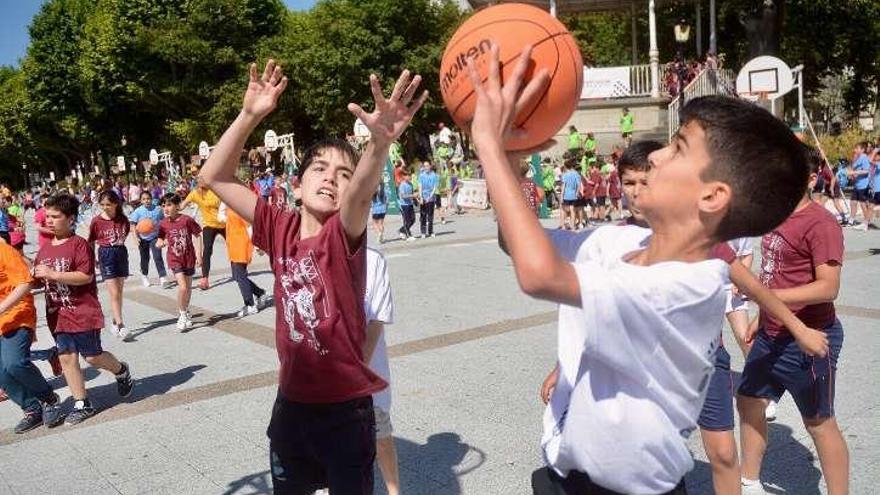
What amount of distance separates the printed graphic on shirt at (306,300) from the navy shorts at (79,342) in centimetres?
391

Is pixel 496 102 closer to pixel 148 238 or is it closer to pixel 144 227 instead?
pixel 144 227

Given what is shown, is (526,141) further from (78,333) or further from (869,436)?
(78,333)

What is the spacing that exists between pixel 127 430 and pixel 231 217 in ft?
15.5

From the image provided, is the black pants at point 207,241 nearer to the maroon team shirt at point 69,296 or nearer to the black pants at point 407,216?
the maroon team shirt at point 69,296

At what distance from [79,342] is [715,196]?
217 inches

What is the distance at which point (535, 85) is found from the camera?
1.80 meters

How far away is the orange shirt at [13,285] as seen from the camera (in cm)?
557

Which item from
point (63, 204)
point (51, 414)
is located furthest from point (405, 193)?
point (51, 414)

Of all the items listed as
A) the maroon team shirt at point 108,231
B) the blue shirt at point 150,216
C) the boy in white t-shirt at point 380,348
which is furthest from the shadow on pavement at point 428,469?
the blue shirt at point 150,216

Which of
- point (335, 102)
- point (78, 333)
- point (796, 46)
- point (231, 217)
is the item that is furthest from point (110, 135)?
point (78, 333)

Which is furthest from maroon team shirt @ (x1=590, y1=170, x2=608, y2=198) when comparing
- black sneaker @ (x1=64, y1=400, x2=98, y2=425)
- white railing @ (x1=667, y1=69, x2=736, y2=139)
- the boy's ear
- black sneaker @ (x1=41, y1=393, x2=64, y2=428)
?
the boy's ear

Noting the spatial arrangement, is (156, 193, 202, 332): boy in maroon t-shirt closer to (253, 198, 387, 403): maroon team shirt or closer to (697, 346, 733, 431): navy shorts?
(253, 198, 387, 403): maroon team shirt

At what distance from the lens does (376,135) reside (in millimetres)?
2455

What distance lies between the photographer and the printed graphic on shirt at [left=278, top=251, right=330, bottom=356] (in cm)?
276
